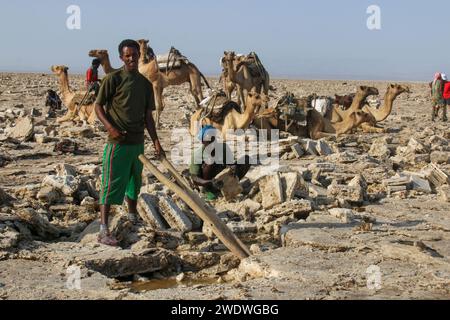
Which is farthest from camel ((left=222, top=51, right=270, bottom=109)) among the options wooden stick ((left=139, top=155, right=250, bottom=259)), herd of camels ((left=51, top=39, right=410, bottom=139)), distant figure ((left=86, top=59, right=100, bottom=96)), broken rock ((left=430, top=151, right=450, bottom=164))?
wooden stick ((left=139, top=155, right=250, bottom=259))

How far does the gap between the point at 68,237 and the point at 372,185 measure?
433 centimetres

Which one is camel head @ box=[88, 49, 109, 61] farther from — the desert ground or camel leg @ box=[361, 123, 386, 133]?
camel leg @ box=[361, 123, 386, 133]

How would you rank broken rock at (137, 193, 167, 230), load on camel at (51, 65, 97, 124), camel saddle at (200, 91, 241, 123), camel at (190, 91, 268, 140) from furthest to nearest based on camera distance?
load on camel at (51, 65, 97, 124) < camel saddle at (200, 91, 241, 123) < camel at (190, 91, 268, 140) < broken rock at (137, 193, 167, 230)

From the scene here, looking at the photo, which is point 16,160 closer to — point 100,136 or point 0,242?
point 100,136

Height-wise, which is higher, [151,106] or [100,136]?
[151,106]

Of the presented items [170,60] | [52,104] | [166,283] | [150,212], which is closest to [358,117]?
[170,60]

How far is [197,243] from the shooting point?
593cm

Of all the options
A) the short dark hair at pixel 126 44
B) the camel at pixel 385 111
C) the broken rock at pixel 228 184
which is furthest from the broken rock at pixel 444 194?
the camel at pixel 385 111

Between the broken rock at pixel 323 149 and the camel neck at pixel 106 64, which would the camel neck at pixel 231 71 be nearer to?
the camel neck at pixel 106 64

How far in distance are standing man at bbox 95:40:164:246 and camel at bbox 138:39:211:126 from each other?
8.98 m

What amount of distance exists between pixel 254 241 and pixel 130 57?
2213 millimetres

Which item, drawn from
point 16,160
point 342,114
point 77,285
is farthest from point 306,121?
point 77,285

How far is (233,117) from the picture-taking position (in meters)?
11.3

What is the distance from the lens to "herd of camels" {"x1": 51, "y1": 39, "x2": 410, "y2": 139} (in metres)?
11.3
